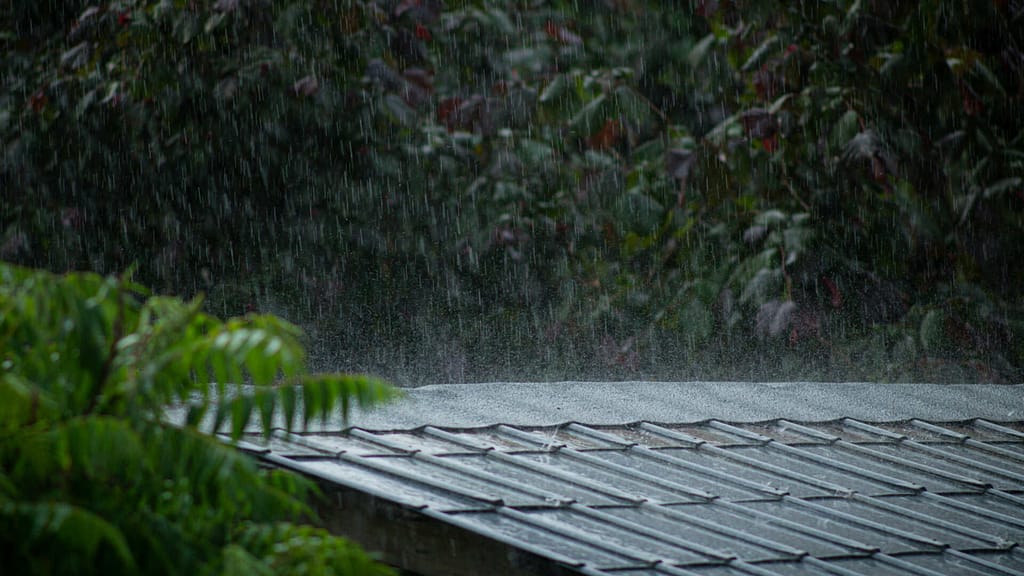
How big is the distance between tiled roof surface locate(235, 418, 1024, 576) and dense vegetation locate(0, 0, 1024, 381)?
3041 millimetres

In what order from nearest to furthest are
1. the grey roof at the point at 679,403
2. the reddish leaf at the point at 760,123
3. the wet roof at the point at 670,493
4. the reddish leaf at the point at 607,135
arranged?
the wet roof at the point at 670,493
the grey roof at the point at 679,403
the reddish leaf at the point at 760,123
the reddish leaf at the point at 607,135

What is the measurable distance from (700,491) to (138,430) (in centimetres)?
178

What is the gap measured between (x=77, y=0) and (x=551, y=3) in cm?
327

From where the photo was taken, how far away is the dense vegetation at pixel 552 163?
7070 mm

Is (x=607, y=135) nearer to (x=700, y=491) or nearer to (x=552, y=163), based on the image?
(x=552, y=163)

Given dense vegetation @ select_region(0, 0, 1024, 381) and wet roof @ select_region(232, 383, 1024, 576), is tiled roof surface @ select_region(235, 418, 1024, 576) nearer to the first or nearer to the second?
wet roof @ select_region(232, 383, 1024, 576)

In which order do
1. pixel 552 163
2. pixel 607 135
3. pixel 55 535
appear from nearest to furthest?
pixel 55 535 → pixel 607 135 → pixel 552 163

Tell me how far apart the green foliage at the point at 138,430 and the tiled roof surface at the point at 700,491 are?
64 centimetres

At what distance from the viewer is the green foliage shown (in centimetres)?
165

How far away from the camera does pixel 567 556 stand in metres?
2.36

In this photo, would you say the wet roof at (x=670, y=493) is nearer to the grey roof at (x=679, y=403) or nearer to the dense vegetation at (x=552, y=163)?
the grey roof at (x=679, y=403)

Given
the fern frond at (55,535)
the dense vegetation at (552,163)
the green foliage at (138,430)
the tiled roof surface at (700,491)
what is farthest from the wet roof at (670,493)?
the dense vegetation at (552,163)

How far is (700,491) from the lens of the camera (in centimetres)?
314

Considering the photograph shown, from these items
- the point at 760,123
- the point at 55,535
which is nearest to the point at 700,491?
the point at 55,535
